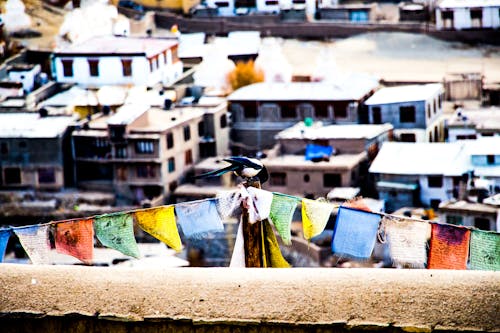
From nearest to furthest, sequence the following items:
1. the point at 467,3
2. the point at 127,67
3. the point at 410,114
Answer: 1. the point at 410,114
2. the point at 127,67
3. the point at 467,3

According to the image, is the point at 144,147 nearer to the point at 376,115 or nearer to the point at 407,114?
the point at 376,115

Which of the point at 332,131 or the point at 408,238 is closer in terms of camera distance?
the point at 408,238

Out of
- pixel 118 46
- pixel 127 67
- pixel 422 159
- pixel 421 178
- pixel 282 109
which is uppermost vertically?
pixel 118 46

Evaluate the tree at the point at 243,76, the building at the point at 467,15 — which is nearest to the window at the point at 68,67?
the tree at the point at 243,76

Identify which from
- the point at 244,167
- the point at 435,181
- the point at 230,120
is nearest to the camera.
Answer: the point at 244,167

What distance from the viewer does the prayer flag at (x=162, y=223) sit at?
6766 mm

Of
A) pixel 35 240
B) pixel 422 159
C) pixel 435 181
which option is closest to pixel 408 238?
pixel 35 240

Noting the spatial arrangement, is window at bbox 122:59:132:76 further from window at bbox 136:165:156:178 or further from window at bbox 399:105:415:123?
window at bbox 399:105:415:123

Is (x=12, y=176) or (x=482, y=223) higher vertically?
(x=12, y=176)

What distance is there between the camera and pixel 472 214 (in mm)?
19078

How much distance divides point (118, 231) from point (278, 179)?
49.4 feet

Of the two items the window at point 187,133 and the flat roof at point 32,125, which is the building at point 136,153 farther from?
the flat roof at point 32,125

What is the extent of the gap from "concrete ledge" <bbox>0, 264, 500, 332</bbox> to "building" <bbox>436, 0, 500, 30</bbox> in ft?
88.3

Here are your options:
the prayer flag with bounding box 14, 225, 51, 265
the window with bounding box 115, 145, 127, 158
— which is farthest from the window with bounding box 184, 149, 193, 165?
the prayer flag with bounding box 14, 225, 51, 265
